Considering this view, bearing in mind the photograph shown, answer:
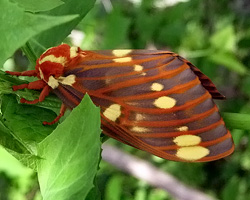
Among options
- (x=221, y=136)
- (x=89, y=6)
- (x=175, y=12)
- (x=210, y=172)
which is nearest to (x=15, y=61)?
(x=175, y=12)

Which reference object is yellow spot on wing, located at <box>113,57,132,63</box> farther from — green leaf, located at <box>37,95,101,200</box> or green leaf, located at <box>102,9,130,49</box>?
green leaf, located at <box>102,9,130,49</box>

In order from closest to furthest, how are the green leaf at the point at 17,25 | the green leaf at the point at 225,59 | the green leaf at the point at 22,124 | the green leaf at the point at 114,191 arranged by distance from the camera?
the green leaf at the point at 17,25, the green leaf at the point at 22,124, the green leaf at the point at 114,191, the green leaf at the point at 225,59

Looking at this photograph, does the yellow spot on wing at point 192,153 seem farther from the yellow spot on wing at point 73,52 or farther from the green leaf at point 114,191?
the green leaf at point 114,191

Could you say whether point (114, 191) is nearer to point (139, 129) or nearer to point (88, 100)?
point (139, 129)

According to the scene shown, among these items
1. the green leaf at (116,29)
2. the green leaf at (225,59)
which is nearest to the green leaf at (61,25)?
the green leaf at (116,29)

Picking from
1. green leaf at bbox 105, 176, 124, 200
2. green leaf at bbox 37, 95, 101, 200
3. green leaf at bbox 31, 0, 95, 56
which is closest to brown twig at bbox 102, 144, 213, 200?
green leaf at bbox 105, 176, 124, 200

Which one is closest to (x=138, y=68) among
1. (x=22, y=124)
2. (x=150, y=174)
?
(x=22, y=124)

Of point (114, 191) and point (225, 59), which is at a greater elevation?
point (225, 59)
